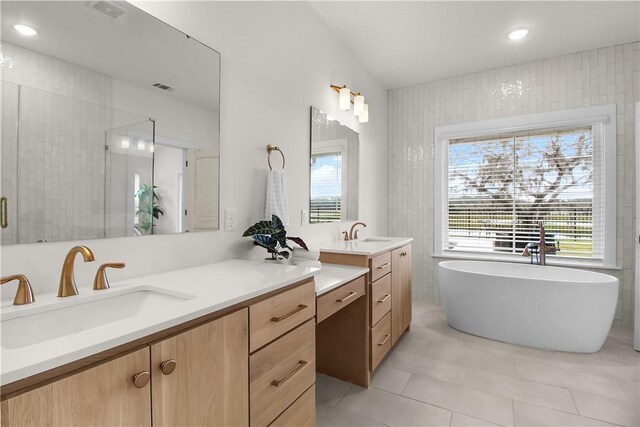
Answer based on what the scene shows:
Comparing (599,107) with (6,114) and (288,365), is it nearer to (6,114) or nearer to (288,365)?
(288,365)

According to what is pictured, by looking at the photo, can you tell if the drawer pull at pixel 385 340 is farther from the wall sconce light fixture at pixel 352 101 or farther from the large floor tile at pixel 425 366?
the wall sconce light fixture at pixel 352 101

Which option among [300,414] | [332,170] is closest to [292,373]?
[300,414]

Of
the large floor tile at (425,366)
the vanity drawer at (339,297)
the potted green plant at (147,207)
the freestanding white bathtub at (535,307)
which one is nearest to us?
the potted green plant at (147,207)

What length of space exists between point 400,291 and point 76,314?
2234 mm

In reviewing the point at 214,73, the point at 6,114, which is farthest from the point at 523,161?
the point at 6,114

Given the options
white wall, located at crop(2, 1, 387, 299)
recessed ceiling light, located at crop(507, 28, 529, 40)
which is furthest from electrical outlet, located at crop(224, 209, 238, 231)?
recessed ceiling light, located at crop(507, 28, 529, 40)

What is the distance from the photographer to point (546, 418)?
1.74 m

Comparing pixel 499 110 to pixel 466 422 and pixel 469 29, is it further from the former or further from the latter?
pixel 466 422

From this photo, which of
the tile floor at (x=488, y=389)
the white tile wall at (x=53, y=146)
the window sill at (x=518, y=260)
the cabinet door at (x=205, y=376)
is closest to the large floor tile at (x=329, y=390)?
the tile floor at (x=488, y=389)

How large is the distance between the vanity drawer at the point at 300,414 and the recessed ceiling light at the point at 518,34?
334 centimetres

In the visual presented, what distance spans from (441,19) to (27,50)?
2816 mm

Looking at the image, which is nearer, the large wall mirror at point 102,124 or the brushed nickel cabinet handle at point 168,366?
the brushed nickel cabinet handle at point 168,366

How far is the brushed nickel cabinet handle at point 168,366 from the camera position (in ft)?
2.50

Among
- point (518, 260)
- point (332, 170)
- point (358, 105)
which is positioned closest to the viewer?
point (332, 170)
